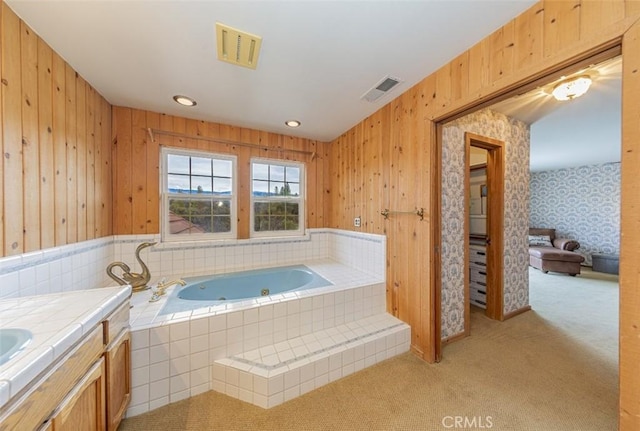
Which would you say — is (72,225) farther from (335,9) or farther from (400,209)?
(400,209)

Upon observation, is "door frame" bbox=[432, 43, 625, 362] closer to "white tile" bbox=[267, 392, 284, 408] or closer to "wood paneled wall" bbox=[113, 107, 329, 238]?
"white tile" bbox=[267, 392, 284, 408]

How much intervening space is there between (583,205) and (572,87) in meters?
5.44

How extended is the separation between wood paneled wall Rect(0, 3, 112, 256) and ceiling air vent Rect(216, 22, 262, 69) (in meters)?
1.07

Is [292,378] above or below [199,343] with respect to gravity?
below

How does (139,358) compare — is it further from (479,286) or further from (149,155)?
(479,286)

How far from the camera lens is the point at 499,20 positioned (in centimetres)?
130

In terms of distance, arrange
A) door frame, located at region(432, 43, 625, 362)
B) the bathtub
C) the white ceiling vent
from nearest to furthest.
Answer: door frame, located at region(432, 43, 625, 362) → the white ceiling vent → the bathtub

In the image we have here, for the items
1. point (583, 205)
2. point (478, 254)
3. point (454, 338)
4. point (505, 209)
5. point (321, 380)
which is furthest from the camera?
point (583, 205)

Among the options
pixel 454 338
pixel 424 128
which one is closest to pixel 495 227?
pixel 454 338

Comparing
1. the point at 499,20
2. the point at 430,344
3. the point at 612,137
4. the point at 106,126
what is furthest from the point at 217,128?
the point at 612,137

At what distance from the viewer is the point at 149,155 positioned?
2471mm

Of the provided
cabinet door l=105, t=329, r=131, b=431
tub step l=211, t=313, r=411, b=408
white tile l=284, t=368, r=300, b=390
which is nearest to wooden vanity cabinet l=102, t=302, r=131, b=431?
cabinet door l=105, t=329, r=131, b=431

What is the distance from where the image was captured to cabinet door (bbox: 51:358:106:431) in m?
0.79

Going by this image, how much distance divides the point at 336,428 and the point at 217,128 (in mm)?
3013
